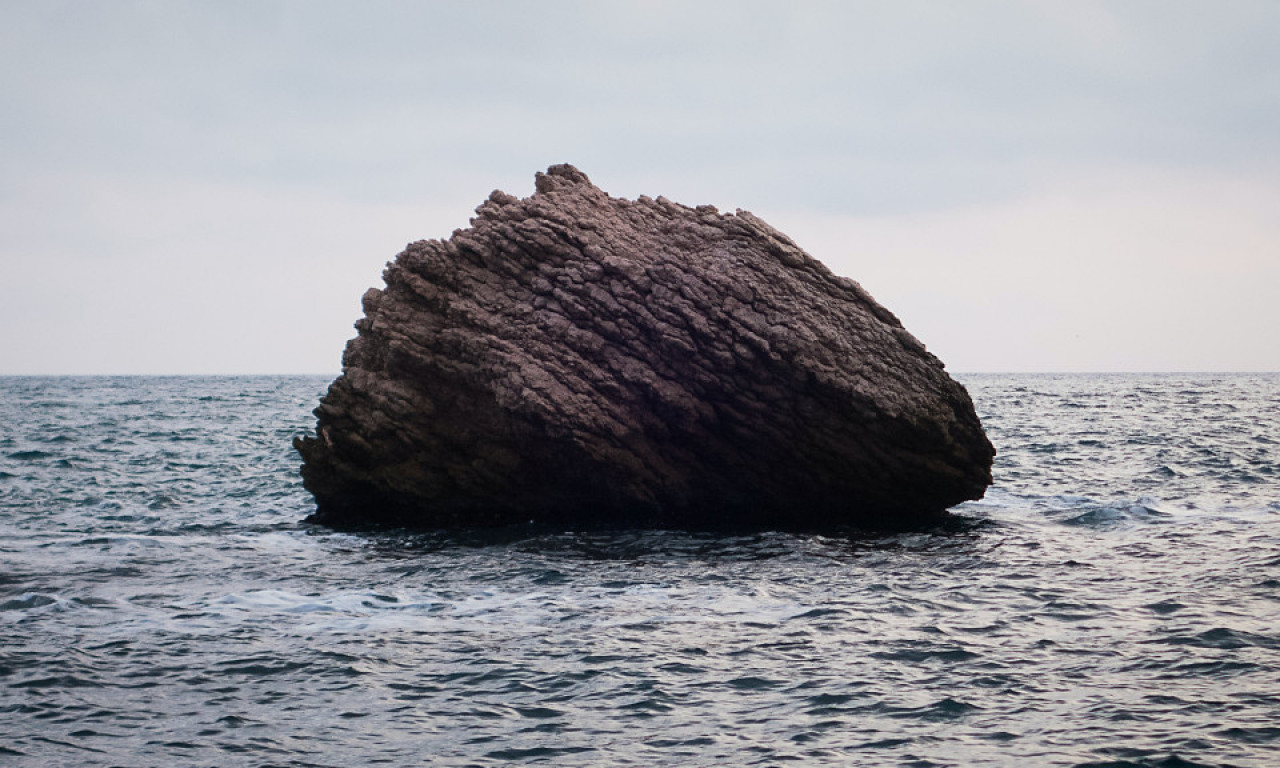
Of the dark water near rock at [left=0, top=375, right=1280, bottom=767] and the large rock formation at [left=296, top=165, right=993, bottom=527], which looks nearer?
the dark water near rock at [left=0, top=375, right=1280, bottom=767]

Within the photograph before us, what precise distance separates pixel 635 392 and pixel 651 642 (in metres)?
8.10

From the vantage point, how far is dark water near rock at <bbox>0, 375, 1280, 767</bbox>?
27.8 ft

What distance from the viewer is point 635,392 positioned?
19.0m

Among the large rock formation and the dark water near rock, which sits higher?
the large rock formation

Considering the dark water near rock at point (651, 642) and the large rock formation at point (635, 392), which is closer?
the dark water near rock at point (651, 642)

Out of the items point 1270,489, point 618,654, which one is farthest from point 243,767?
point 1270,489

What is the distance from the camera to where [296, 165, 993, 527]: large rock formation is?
18.5 meters

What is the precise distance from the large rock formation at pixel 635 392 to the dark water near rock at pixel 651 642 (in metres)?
1.41

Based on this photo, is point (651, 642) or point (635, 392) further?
point (635, 392)

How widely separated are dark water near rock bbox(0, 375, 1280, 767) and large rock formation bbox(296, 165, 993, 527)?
141cm

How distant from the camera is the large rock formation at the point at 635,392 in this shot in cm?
1855

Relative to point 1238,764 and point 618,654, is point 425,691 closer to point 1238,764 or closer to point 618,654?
point 618,654

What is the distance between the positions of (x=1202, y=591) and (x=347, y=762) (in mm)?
10791

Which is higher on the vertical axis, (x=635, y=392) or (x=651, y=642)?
(x=635, y=392)
